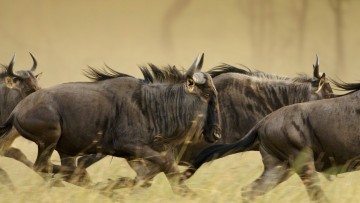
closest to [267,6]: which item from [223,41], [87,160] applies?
[223,41]

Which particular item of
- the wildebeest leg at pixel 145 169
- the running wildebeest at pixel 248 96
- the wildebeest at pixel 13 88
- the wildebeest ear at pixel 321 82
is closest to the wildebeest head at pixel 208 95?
the wildebeest leg at pixel 145 169

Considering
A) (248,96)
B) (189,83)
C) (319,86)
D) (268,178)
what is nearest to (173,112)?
(189,83)

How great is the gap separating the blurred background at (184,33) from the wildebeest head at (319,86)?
377 inches

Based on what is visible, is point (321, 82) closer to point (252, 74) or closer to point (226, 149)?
point (252, 74)

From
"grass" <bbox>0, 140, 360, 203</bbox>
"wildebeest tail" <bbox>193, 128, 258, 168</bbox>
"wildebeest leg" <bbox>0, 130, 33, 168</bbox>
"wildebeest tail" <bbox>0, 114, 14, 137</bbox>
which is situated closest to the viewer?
"grass" <bbox>0, 140, 360, 203</bbox>

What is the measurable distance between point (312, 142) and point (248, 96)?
159cm

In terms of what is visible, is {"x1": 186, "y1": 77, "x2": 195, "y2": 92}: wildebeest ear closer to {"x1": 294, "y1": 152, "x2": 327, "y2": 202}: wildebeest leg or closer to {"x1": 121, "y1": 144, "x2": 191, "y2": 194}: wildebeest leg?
{"x1": 121, "y1": 144, "x2": 191, "y2": 194}: wildebeest leg

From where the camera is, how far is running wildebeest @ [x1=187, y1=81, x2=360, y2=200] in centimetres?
562

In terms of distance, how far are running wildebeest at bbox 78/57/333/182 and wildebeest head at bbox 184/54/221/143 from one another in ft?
1.94

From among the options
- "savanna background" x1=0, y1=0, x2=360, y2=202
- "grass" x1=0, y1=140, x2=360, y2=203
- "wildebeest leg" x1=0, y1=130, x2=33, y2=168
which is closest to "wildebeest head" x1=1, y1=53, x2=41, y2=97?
"wildebeest leg" x1=0, y1=130, x2=33, y2=168

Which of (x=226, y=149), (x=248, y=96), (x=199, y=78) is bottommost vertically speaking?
(x=226, y=149)

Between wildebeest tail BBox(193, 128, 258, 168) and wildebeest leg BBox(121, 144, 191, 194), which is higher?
wildebeest tail BBox(193, 128, 258, 168)

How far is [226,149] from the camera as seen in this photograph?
593 cm

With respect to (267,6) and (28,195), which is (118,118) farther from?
(267,6)
